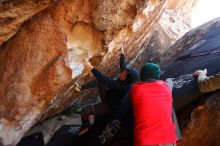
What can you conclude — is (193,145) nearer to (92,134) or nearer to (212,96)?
(212,96)

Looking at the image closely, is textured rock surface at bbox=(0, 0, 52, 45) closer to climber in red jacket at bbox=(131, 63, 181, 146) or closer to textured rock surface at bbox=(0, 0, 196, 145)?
textured rock surface at bbox=(0, 0, 196, 145)

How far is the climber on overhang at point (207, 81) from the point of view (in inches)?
168

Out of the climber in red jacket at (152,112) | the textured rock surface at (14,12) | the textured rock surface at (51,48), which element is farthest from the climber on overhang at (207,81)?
the textured rock surface at (14,12)

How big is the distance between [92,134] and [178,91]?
5.10 feet

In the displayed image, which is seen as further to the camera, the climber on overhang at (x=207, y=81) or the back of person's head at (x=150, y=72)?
the climber on overhang at (x=207, y=81)

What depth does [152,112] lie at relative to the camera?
393cm

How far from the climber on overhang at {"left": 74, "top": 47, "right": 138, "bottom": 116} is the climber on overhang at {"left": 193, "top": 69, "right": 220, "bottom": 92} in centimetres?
93

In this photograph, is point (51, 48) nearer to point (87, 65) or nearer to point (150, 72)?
point (87, 65)

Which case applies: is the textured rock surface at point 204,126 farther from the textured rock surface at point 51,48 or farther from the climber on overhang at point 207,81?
the textured rock surface at point 51,48

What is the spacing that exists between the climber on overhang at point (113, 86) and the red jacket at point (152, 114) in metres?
1.07

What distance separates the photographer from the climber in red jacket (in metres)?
3.94

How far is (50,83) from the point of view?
498 cm

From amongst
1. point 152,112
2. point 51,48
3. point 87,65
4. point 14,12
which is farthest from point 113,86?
point 14,12

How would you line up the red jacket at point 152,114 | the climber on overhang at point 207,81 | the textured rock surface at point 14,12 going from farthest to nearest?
the climber on overhang at point 207,81 → the red jacket at point 152,114 → the textured rock surface at point 14,12
